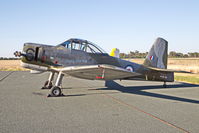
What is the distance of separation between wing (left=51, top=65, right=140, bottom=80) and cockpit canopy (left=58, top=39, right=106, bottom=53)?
4.25ft

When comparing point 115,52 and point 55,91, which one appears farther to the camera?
point 115,52

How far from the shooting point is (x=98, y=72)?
7.69m

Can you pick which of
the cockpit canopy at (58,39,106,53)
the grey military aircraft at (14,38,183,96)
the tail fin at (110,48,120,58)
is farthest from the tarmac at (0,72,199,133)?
the tail fin at (110,48,120,58)

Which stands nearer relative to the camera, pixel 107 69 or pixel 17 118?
pixel 17 118

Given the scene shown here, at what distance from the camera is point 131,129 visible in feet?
13.2

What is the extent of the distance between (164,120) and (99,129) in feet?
6.31

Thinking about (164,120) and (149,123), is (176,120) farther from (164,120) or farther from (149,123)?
(149,123)

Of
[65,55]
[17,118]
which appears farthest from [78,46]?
[17,118]

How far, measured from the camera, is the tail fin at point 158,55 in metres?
11.3

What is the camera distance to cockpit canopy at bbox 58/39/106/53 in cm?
867

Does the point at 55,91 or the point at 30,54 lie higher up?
the point at 30,54

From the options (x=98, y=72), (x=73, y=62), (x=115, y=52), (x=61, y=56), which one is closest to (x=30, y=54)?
(x=61, y=56)

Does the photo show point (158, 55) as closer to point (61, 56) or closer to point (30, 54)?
point (61, 56)

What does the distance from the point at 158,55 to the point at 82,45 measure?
537 cm
